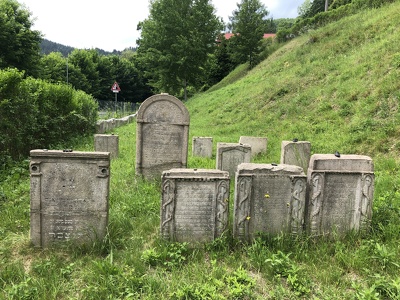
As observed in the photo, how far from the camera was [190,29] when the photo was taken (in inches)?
1150

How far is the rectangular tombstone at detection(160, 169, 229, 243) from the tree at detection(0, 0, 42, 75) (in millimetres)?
21589

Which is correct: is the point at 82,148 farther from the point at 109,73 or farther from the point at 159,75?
the point at 109,73

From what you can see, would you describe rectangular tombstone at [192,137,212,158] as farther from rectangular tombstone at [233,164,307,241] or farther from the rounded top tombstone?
rectangular tombstone at [233,164,307,241]

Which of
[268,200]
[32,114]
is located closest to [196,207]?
[268,200]

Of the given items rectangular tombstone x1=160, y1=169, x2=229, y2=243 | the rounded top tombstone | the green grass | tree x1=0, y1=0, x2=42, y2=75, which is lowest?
the green grass

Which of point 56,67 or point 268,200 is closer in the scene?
point 268,200

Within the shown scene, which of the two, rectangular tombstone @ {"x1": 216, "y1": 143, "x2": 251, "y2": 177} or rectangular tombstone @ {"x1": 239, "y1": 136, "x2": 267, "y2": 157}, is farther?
rectangular tombstone @ {"x1": 239, "y1": 136, "x2": 267, "y2": 157}

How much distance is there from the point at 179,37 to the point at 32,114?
23.2 m

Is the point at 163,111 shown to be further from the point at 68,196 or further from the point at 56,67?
the point at 56,67

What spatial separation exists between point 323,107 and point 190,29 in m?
22.1

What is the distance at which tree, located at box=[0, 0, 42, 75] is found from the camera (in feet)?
70.0

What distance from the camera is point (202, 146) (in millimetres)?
9055

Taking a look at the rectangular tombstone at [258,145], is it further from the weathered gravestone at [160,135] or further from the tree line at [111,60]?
the tree line at [111,60]

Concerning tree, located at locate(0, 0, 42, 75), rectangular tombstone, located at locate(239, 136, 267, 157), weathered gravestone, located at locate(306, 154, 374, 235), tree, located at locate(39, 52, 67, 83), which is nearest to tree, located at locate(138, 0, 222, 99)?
tree, located at locate(0, 0, 42, 75)
